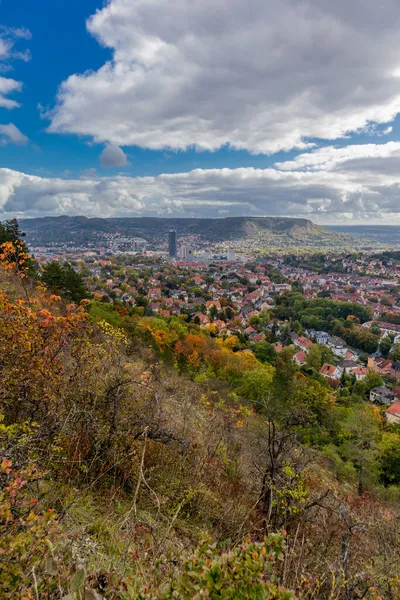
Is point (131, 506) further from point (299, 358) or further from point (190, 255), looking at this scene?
point (190, 255)

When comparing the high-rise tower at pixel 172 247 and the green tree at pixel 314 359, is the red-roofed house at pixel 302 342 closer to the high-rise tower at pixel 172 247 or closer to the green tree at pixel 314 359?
the green tree at pixel 314 359

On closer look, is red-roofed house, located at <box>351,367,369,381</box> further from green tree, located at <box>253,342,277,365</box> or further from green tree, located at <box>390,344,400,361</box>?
green tree, located at <box>253,342,277,365</box>

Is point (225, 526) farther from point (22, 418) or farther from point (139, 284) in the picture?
point (139, 284)

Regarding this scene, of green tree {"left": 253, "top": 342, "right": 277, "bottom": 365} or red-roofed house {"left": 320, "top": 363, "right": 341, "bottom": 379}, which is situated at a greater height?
green tree {"left": 253, "top": 342, "right": 277, "bottom": 365}

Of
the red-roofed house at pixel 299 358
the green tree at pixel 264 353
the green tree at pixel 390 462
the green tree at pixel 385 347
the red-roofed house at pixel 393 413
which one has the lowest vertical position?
the green tree at pixel 385 347

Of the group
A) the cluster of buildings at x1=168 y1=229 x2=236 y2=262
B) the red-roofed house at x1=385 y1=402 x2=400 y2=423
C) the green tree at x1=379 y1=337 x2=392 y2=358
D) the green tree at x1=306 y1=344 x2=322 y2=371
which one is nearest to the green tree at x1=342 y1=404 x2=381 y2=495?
the red-roofed house at x1=385 y1=402 x2=400 y2=423

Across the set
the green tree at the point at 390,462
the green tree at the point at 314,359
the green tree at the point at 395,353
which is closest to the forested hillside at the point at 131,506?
the green tree at the point at 390,462

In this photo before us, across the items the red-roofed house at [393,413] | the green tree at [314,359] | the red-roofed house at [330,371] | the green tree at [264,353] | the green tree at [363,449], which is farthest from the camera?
the green tree at [314,359]

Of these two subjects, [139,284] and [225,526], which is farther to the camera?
[139,284]

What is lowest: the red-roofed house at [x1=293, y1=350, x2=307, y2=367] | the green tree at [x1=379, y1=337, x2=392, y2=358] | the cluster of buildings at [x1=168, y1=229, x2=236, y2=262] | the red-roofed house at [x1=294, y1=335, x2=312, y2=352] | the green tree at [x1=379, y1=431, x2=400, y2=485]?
the green tree at [x1=379, y1=337, x2=392, y2=358]

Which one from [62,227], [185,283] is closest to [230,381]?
[185,283]

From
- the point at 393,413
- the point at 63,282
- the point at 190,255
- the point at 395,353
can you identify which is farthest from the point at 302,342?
the point at 190,255
